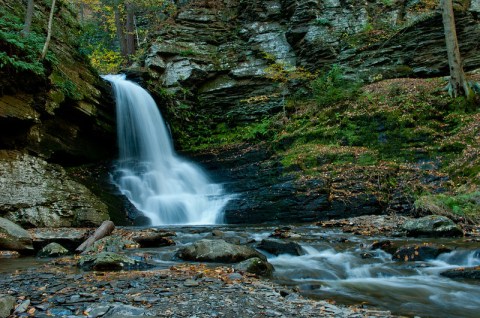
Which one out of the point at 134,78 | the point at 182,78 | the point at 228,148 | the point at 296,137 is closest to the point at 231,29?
the point at 182,78

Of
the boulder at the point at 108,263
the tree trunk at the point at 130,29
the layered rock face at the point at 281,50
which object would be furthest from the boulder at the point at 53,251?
the tree trunk at the point at 130,29

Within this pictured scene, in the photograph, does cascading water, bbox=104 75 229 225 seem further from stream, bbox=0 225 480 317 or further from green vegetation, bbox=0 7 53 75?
green vegetation, bbox=0 7 53 75

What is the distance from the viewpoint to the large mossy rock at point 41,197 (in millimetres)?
8749

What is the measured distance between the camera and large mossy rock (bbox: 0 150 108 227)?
8749 mm

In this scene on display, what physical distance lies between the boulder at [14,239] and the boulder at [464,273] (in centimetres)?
731

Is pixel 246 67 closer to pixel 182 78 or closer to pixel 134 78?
pixel 182 78

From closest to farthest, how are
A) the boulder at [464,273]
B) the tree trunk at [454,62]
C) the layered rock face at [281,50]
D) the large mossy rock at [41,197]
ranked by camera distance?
the boulder at [464,273], the large mossy rock at [41,197], the tree trunk at [454,62], the layered rock face at [281,50]

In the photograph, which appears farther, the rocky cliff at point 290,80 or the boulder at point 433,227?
the rocky cliff at point 290,80

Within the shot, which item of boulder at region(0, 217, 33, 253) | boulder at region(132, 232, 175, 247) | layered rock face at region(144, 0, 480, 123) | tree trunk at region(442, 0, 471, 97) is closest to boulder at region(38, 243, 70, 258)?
boulder at region(0, 217, 33, 253)

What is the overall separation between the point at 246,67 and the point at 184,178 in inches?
311

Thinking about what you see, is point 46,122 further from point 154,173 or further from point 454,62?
point 454,62

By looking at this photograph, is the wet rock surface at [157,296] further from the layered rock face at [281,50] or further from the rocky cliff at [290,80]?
the layered rock face at [281,50]

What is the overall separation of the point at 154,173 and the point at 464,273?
1227 cm

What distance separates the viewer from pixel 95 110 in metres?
14.4
